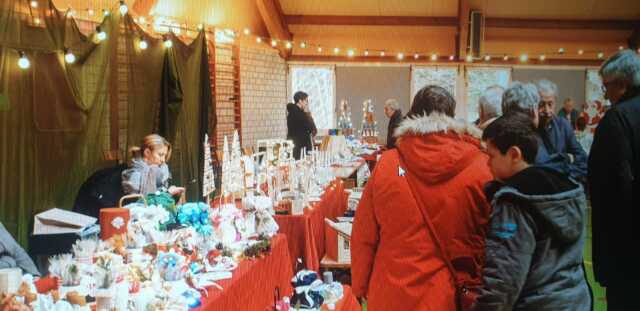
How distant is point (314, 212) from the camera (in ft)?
14.3

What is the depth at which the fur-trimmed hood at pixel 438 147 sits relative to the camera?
2129 mm

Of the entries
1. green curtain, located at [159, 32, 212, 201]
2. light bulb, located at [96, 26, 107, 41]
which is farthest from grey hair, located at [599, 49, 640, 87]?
green curtain, located at [159, 32, 212, 201]

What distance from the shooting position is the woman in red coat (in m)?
2.12

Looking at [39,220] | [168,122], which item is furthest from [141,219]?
[168,122]

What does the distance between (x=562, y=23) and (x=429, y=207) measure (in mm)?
11173

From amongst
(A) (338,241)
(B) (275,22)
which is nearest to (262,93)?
(B) (275,22)

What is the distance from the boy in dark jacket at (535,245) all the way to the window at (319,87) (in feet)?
37.4

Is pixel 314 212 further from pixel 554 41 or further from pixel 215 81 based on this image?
pixel 554 41

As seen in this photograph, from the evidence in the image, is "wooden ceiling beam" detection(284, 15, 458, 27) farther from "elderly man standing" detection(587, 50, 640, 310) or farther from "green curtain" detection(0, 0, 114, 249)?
"elderly man standing" detection(587, 50, 640, 310)

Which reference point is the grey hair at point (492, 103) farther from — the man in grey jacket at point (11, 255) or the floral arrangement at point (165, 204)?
the man in grey jacket at point (11, 255)

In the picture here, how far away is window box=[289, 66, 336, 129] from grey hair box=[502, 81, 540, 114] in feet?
34.1

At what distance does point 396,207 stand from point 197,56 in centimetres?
539

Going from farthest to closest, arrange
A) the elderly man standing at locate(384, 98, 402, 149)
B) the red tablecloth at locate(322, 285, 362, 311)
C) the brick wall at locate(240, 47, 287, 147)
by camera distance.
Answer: the brick wall at locate(240, 47, 287, 147)
the elderly man standing at locate(384, 98, 402, 149)
the red tablecloth at locate(322, 285, 362, 311)

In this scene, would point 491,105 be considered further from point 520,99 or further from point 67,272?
point 67,272
